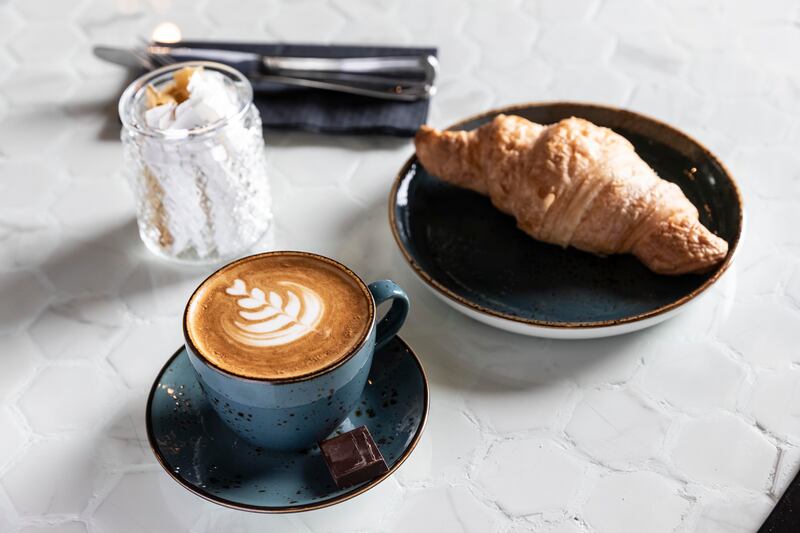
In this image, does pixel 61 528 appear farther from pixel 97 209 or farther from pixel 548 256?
pixel 548 256

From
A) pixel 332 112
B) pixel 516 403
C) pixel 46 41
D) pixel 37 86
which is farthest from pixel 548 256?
pixel 46 41

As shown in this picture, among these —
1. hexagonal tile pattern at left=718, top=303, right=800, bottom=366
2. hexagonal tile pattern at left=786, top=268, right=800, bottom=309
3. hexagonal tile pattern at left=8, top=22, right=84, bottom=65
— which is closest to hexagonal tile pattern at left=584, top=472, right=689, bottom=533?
hexagonal tile pattern at left=718, top=303, right=800, bottom=366

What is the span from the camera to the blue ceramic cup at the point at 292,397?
0.77 m

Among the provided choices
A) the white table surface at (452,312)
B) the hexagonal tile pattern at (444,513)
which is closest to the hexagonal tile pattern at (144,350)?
the white table surface at (452,312)

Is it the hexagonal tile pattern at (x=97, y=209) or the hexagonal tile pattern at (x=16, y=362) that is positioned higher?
the hexagonal tile pattern at (x=97, y=209)

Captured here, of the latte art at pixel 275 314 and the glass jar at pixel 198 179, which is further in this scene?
the glass jar at pixel 198 179

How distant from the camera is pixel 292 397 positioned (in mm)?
775

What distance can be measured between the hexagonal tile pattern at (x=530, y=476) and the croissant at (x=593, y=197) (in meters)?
0.27

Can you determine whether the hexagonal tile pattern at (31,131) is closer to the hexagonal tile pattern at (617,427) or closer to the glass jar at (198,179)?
the glass jar at (198,179)

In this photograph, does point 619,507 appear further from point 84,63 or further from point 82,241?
point 84,63

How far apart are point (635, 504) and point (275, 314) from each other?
0.38 m

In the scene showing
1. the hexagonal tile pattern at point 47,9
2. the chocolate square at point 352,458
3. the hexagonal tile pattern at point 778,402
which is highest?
the hexagonal tile pattern at point 778,402

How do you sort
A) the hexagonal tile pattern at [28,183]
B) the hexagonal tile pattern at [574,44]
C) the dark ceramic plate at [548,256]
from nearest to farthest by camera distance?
the dark ceramic plate at [548,256]
the hexagonal tile pattern at [28,183]
the hexagonal tile pattern at [574,44]

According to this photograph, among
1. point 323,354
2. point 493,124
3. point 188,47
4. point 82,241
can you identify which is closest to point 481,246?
point 493,124
